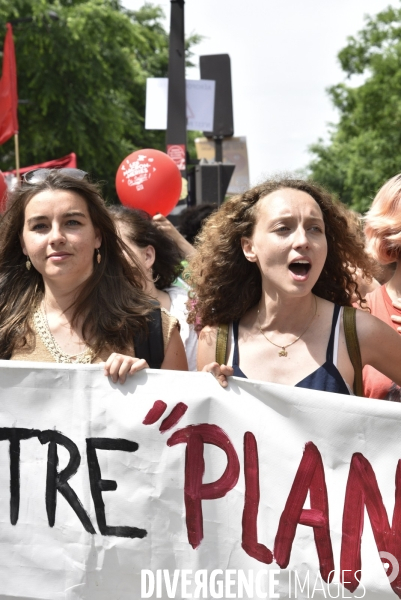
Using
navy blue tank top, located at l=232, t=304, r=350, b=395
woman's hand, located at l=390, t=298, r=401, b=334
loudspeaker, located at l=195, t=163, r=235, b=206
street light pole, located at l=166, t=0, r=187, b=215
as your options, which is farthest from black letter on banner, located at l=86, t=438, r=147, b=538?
loudspeaker, located at l=195, t=163, r=235, b=206

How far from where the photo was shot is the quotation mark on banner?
107 inches


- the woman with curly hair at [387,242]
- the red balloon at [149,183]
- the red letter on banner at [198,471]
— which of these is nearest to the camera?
the red letter on banner at [198,471]

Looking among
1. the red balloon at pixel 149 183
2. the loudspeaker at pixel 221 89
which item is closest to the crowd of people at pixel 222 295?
the red balloon at pixel 149 183

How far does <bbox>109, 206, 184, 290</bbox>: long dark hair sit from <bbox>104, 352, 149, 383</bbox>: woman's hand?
177 cm

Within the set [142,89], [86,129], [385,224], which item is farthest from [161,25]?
[385,224]

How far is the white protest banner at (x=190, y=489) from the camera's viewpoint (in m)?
2.59

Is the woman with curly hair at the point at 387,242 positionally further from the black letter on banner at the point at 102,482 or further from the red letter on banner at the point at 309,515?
the black letter on banner at the point at 102,482

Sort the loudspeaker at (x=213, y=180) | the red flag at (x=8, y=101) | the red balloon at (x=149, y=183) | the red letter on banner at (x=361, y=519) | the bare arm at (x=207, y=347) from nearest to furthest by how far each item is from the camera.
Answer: the red letter on banner at (x=361, y=519), the bare arm at (x=207, y=347), the red balloon at (x=149, y=183), the loudspeaker at (x=213, y=180), the red flag at (x=8, y=101)

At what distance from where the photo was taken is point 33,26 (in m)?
17.7

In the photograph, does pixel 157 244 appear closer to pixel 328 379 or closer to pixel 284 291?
pixel 284 291

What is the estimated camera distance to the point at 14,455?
9.15 ft

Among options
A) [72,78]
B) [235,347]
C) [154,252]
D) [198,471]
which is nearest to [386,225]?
[235,347]

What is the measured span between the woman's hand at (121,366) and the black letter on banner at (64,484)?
0.26 m

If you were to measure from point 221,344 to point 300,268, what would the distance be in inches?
14.6
